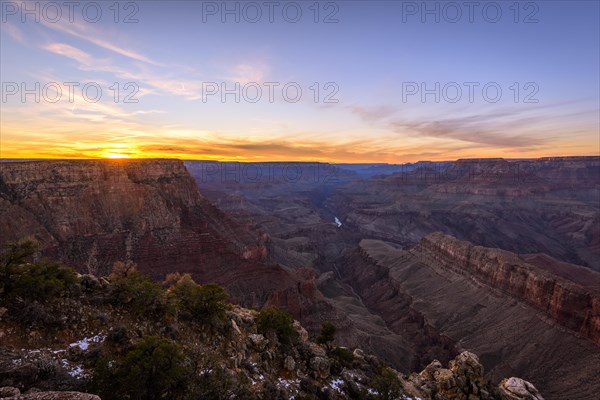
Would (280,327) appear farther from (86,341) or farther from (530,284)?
(530,284)

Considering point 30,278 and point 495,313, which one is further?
point 495,313

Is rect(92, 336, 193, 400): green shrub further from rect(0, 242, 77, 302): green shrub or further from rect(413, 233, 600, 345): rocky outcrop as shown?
rect(413, 233, 600, 345): rocky outcrop

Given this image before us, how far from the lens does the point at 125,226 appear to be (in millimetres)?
70750

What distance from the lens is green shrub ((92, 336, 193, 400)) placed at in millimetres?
14336

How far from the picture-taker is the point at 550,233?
583 feet

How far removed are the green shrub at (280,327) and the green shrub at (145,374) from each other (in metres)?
8.85

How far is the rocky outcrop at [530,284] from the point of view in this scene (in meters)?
53.9

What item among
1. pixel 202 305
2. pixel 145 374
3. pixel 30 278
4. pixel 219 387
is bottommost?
pixel 219 387

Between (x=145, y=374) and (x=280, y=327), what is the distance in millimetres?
11420

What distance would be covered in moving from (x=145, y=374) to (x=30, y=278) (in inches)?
324

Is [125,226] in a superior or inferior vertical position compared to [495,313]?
superior

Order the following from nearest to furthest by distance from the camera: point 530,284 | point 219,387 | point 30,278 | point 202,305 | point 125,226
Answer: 1. point 219,387
2. point 30,278
3. point 202,305
4. point 530,284
5. point 125,226

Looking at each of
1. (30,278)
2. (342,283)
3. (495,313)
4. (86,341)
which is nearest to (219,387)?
(86,341)

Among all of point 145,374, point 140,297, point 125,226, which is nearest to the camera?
point 145,374
